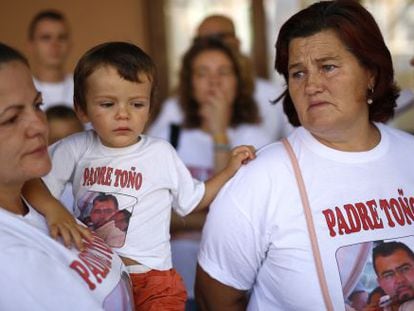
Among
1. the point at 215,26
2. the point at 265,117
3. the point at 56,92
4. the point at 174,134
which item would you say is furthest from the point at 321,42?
the point at 56,92

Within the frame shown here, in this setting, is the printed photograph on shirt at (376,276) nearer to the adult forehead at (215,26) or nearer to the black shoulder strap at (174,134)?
the black shoulder strap at (174,134)

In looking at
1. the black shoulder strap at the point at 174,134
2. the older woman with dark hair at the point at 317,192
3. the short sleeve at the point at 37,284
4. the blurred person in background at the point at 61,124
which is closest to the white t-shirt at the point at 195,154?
the black shoulder strap at the point at 174,134

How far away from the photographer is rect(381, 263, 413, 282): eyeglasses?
2016mm

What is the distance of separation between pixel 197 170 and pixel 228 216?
4.05ft

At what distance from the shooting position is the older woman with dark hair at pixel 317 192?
2.03 m

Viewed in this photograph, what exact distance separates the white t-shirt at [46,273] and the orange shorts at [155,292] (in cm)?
24

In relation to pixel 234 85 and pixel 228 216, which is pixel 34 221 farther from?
pixel 234 85

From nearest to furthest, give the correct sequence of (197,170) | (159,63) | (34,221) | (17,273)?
1. (17,273)
2. (34,221)
3. (197,170)
4. (159,63)

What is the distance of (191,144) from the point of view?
3459 mm

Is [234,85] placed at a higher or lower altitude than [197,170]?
higher

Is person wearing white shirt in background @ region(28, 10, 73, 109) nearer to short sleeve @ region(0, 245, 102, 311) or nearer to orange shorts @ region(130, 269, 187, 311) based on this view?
orange shorts @ region(130, 269, 187, 311)

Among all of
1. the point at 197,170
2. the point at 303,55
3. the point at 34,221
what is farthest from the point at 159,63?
the point at 34,221

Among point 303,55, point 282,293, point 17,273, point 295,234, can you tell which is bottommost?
point 282,293

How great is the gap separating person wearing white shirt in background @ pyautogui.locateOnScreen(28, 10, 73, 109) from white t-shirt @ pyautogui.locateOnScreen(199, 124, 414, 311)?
2.27 m
